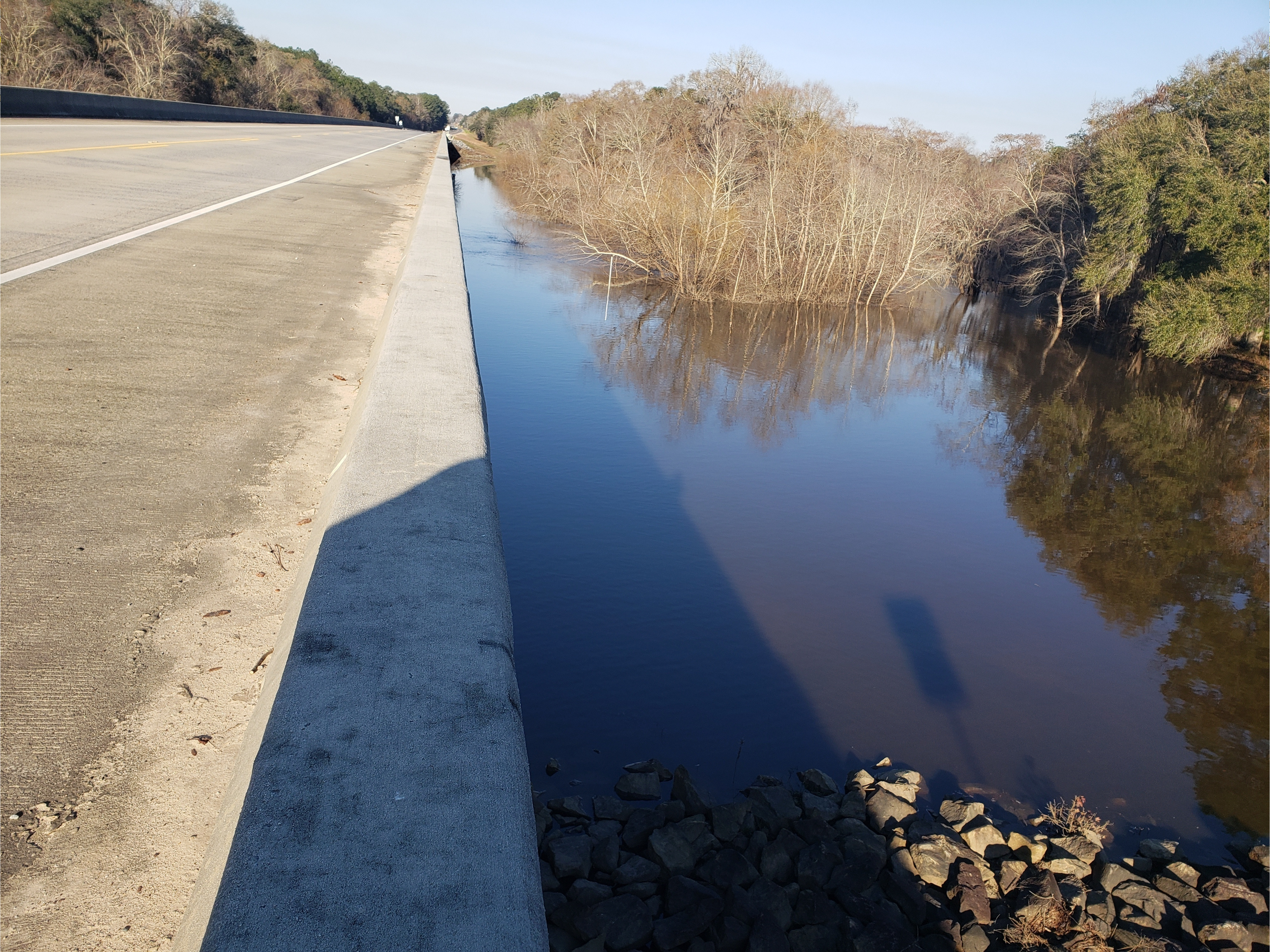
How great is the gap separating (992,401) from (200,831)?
17001 millimetres

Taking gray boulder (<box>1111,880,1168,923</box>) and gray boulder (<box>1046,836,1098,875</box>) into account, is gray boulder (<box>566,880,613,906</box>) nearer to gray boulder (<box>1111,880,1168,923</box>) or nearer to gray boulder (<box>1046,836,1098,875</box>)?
gray boulder (<box>1046,836,1098,875</box>)

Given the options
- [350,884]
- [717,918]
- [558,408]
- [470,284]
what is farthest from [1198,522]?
[470,284]

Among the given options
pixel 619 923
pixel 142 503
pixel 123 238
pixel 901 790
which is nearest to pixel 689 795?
pixel 619 923

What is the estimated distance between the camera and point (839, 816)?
16.8ft

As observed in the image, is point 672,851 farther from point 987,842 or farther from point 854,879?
point 987,842

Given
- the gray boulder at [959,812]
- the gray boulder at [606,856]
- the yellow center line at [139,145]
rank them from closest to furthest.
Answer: the gray boulder at [606,856] → the gray boulder at [959,812] → the yellow center line at [139,145]

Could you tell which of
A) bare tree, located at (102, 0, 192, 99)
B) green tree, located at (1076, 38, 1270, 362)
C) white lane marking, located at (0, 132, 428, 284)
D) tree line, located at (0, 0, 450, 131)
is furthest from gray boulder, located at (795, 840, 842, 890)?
bare tree, located at (102, 0, 192, 99)

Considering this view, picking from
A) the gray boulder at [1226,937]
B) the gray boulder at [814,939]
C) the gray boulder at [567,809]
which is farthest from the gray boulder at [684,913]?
the gray boulder at [1226,937]

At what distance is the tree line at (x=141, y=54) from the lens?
105 feet

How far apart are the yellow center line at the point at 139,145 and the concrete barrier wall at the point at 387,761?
15746 millimetres

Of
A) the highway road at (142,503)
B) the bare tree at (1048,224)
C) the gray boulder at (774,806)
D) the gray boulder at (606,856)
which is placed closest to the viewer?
the highway road at (142,503)

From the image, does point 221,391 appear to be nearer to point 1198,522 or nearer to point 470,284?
point 1198,522

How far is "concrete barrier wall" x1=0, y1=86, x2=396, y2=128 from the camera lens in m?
22.1

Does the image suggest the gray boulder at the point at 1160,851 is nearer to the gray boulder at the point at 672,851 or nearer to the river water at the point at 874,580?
the river water at the point at 874,580
